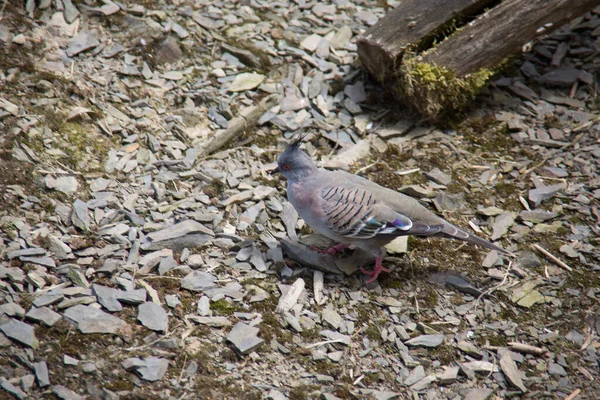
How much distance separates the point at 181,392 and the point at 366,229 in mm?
1760

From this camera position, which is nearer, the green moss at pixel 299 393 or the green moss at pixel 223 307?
the green moss at pixel 299 393

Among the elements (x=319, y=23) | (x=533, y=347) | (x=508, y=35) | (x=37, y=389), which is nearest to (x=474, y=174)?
(x=508, y=35)

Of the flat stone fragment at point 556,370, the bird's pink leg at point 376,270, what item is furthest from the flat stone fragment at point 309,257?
the flat stone fragment at point 556,370

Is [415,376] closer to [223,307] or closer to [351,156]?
[223,307]

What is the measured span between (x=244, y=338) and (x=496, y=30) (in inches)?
150

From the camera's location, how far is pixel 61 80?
520cm

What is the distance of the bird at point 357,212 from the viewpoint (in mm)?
4422

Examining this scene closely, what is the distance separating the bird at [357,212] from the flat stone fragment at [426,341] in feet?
1.95

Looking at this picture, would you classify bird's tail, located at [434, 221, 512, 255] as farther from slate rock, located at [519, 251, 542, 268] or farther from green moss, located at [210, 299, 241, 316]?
green moss, located at [210, 299, 241, 316]

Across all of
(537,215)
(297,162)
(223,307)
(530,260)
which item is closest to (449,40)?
(537,215)

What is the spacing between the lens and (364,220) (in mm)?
4414

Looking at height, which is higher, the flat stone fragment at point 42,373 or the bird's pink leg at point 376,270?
the flat stone fragment at point 42,373

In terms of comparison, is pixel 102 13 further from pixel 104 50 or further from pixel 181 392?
pixel 181 392

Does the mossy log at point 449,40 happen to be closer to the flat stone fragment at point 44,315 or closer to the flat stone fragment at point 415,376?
the flat stone fragment at point 415,376
